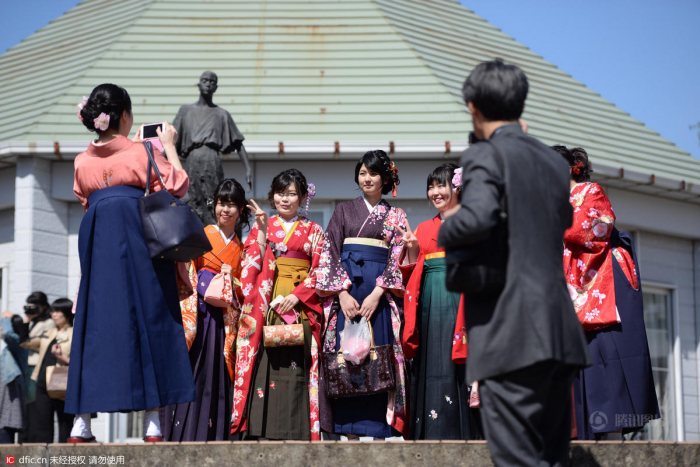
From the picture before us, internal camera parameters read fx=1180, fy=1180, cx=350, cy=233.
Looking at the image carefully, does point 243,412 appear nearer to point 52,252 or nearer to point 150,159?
point 150,159

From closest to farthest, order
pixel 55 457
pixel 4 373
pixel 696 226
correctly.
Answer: pixel 55 457 → pixel 4 373 → pixel 696 226

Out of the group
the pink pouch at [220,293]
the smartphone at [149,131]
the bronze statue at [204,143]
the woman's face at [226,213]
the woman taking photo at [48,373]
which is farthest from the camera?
the woman taking photo at [48,373]

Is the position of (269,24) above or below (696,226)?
above

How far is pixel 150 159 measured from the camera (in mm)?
6477

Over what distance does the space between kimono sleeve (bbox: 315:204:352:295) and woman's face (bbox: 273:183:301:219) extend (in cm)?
32

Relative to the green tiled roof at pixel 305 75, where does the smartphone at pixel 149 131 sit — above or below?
below

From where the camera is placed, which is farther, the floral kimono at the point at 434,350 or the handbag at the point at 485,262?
the floral kimono at the point at 434,350

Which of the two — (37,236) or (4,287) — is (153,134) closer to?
(37,236)

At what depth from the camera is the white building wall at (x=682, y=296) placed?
47.9ft

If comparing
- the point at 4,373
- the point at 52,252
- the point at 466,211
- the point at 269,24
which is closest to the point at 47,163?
the point at 52,252

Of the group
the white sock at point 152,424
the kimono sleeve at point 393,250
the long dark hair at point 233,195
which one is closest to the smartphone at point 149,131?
the long dark hair at point 233,195

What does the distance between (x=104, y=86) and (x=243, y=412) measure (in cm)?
255

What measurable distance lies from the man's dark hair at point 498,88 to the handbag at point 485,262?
0.61 feet

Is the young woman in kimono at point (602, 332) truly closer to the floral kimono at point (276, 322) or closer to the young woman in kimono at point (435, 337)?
the young woman in kimono at point (435, 337)
